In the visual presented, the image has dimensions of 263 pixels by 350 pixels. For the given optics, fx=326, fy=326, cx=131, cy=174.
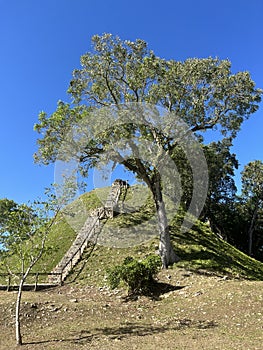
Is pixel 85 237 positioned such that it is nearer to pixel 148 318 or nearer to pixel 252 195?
pixel 148 318

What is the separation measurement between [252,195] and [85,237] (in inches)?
1158

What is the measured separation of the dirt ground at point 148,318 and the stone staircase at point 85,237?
3.42m

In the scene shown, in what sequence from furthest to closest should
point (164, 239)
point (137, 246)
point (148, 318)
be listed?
point (137, 246), point (164, 239), point (148, 318)

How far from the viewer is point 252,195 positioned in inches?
1836

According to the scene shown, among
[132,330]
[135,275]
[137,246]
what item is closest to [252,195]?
[137,246]

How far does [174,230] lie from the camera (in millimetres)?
26969

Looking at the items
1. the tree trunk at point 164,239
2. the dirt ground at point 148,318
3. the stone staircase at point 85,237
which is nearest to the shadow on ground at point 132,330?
the dirt ground at point 148,318

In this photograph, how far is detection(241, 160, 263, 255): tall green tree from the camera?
44.9 metres

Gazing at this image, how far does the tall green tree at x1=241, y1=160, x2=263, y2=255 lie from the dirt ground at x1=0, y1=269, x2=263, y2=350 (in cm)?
3003

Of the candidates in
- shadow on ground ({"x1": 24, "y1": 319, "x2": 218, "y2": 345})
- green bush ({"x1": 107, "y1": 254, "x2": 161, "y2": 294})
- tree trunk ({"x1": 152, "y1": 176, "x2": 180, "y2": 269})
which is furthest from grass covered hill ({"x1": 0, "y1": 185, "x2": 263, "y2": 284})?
shadow on ground ({"x1": 24, "y1": 319, "x2": 218, "y2": 345})

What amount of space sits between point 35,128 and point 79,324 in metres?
11.8

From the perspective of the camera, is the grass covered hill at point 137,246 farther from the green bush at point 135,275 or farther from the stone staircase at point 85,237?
the green bush at point 135,275

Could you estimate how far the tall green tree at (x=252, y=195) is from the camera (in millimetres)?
44906

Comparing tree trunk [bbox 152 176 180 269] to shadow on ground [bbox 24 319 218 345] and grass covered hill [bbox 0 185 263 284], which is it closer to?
grass covered hill [bbox 0 185 263 284]
